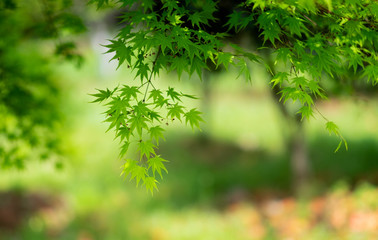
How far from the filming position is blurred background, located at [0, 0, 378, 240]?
448 centimetres

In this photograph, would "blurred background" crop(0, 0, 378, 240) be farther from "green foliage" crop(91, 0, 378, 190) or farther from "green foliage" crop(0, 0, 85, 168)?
"green foliage" crop(91, 0, 378, 190)

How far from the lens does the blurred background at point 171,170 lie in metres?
4.48

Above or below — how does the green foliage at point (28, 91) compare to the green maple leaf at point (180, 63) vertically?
above

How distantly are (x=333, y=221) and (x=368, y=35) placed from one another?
378 centimetres

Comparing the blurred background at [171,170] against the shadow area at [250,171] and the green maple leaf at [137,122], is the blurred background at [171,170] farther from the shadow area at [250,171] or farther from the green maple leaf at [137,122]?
the green maple leaf at [137,122]

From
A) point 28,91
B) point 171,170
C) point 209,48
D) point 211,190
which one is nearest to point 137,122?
point 209,48

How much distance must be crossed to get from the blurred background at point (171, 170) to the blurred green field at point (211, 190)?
0.03 m

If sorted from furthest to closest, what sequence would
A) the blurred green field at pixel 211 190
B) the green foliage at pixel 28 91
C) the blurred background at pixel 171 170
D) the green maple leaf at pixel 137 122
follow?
the blurred green field at pixel 211 190
the blurred background at pixel 171 170
the green foliage at pixel 28 91
the green maple leaf at pixel 137 122

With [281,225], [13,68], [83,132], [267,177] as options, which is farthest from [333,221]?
[83,132]

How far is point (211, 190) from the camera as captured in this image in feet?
27.9

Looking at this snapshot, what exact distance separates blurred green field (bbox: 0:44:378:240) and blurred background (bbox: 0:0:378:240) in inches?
1.1

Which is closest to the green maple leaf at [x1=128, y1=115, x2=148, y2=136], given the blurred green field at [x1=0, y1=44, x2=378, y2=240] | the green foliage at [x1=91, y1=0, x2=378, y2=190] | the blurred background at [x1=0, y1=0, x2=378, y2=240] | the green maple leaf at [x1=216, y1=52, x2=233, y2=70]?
the green foliage at [x1=91, y1=0, x2=378, y2=190]

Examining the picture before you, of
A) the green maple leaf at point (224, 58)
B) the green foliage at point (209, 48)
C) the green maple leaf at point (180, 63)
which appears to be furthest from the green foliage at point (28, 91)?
the green maple leaf at point (224, 58)

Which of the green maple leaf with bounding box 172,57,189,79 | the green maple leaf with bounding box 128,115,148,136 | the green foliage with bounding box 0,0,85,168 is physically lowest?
the green maple leaf with bounding box 128,115,148,136
